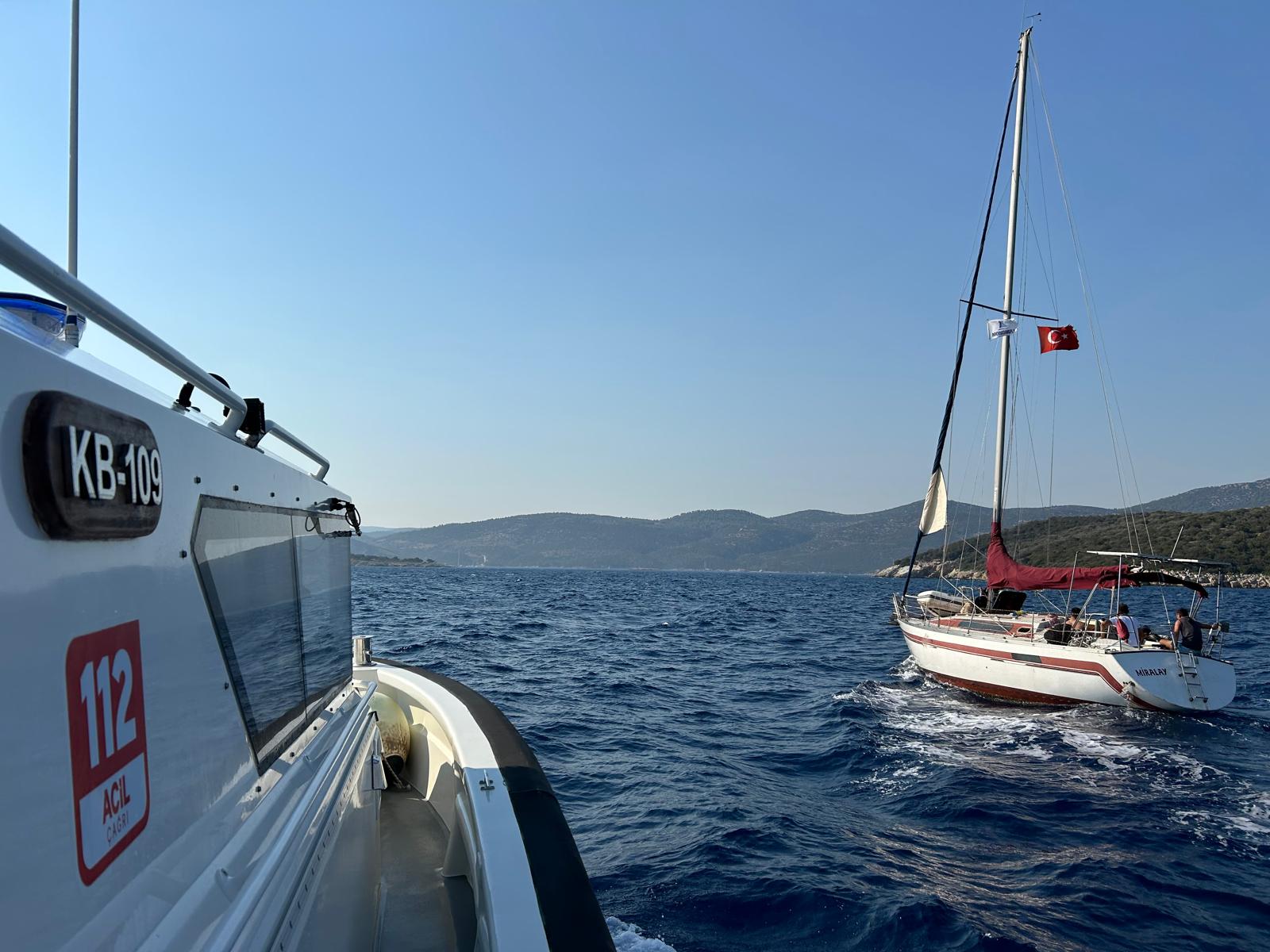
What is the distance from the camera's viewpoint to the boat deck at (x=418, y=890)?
3.78 m

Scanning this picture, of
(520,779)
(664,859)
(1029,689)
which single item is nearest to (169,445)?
(520,779)

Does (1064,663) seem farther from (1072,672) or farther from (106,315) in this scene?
(106,315)

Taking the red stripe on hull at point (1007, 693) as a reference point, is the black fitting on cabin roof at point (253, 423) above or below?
above

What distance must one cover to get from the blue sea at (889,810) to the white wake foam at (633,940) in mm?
23

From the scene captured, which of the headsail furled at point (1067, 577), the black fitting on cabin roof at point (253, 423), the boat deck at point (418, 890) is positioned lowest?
the boat deck at point (418, 890)

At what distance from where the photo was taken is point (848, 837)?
7520 millimetres

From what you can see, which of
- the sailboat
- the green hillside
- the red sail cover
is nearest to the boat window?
the sailboat

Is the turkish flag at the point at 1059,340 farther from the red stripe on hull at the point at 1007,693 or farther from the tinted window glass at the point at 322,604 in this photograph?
the tinted window glass at the point at 322,604

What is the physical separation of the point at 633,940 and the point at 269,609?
4.06 meters

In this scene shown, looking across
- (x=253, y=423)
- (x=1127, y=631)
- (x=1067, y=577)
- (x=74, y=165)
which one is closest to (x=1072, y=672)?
(x=1127, y=631)

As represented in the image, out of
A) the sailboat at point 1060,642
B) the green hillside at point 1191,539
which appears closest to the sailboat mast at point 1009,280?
the sailboat at point 1060,642

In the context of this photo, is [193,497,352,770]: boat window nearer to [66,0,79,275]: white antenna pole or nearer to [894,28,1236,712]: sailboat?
[66,0,79,275]: white antenna pole

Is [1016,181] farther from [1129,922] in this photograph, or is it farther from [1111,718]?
[1129,922]

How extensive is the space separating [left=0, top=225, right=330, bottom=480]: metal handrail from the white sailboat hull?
15.2 m
